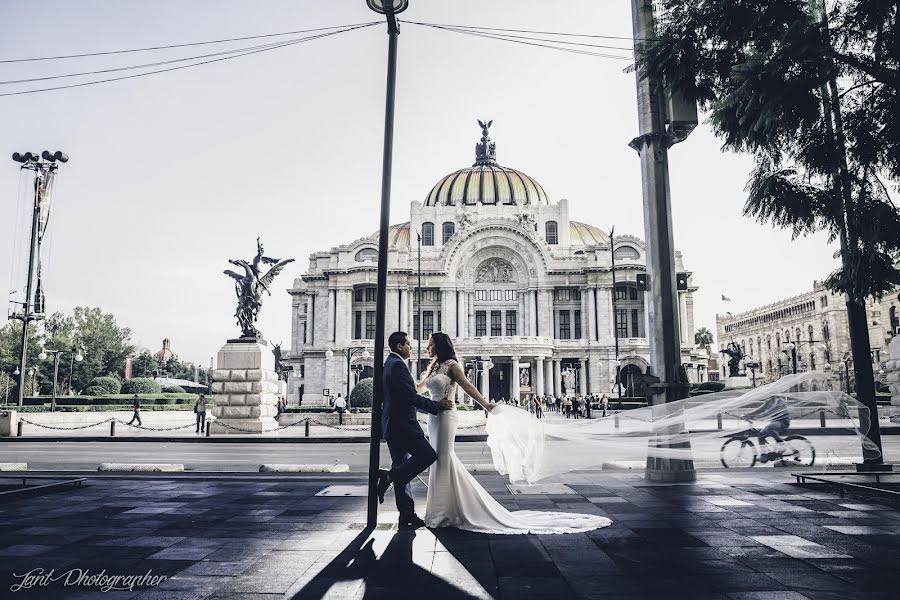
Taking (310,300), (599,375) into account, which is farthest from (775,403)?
(310,300)

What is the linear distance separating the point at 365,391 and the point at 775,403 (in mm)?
27558

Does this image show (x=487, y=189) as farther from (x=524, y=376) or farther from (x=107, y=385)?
(x=107, y=385)

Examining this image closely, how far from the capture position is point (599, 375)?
60.7 meters

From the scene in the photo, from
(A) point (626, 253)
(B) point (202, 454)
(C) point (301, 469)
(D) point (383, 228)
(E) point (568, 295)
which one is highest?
(A) point (626, 253)

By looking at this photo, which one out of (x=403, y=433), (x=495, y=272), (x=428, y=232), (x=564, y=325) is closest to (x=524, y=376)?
(x=564, y=325)

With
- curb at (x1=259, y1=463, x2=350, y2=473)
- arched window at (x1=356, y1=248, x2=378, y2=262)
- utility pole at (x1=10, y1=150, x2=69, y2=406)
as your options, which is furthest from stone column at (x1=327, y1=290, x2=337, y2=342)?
curb at (x1=259, y1=463, x2=350, y2=473)

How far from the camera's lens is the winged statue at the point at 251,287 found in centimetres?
2222

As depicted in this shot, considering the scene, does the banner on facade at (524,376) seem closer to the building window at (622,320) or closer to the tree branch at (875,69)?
the building window at (622,320)

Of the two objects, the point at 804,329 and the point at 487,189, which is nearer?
the point at 487,189

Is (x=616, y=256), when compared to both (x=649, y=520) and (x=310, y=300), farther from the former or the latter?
(x=649, y=520)

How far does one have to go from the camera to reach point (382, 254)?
6.97 metres

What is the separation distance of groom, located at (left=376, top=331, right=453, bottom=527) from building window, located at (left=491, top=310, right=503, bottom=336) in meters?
57.2

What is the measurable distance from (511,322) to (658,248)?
176 ft

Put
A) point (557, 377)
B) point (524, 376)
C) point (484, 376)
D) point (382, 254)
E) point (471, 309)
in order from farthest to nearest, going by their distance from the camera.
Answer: point (524, 376), point (471, 309), point (557, 377), point (484, 376), point (382, 254)
